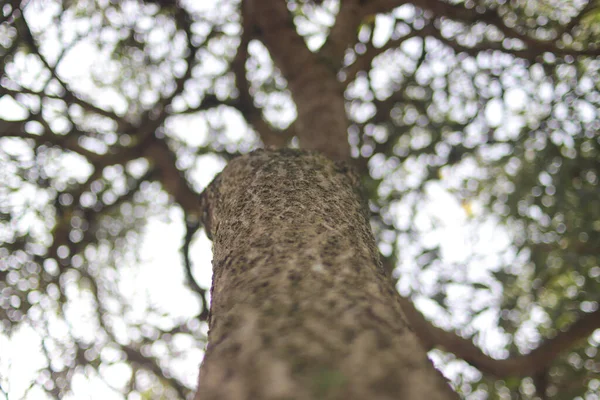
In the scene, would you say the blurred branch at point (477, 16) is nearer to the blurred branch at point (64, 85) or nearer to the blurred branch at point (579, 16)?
the blurred branch at point (579, 16)

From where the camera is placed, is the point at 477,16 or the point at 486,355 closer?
the point at 486,355

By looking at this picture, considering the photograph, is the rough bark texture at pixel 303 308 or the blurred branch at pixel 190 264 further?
the blurred branch at pixel 190 264

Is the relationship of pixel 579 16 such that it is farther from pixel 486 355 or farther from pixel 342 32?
pixel 486 355

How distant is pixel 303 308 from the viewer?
44.3 inches

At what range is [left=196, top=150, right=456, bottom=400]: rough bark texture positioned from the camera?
2.97 ft

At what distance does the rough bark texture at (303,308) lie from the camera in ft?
2.97

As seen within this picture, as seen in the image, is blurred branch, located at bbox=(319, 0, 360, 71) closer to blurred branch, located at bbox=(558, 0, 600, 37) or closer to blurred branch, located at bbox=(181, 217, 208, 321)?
blurred branch, located at bbox=(558, 0, 600, 37)

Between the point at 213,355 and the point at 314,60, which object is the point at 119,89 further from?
the point at 213,355

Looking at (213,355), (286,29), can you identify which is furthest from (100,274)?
(213,355)

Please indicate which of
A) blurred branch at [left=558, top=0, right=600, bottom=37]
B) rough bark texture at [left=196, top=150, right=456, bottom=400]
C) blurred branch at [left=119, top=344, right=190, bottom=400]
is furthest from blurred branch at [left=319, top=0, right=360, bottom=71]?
blurred branch at [left=119, top=344, right=190, bottom=400]

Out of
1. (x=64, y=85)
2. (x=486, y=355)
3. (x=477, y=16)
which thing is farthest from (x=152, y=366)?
(x=477, y=16)

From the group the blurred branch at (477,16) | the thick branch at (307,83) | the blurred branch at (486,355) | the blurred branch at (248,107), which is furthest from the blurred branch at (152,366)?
the blurred branch at (477,16)

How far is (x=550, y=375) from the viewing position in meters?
4.85

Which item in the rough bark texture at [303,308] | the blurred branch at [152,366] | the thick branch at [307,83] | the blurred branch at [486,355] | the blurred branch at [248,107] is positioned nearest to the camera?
the rough bark texture at [303,308]
